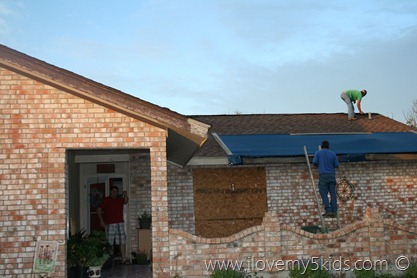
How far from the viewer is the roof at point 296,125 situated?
16.0m

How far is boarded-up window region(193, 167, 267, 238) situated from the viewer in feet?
46.2

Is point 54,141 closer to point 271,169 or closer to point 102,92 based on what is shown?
point 102,92

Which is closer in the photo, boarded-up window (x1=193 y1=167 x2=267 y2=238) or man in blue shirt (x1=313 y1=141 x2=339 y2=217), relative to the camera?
man in blue shirt (x1=313 y1=141 x2=339 y2=217)

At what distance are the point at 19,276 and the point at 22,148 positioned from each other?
2.24 m

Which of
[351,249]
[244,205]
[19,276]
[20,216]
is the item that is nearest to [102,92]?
[20,216]

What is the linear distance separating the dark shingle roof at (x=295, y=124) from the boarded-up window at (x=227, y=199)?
117 centimetres

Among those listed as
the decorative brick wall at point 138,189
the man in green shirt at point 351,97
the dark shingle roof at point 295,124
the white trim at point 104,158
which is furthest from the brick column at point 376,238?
the man in green shirt at point 351,97

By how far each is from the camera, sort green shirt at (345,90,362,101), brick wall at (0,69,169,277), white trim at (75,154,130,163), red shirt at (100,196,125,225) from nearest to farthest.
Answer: brick wall at (0,69,169,277) → red shirt at (100,196,125,225) → white trim at (75,154,130,163) → green shirt at (345,90,362,101)

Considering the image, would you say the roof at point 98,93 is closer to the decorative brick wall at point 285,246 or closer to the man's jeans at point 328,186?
the decorative brick wall at point 285,246

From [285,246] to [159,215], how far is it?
2.40 metres

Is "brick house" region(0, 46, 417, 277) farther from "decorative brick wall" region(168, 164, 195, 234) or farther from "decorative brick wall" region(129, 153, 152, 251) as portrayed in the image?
"decorative brick wall" region(129, 153, 152, 251)

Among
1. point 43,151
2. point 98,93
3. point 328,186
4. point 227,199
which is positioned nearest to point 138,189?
point 227,199

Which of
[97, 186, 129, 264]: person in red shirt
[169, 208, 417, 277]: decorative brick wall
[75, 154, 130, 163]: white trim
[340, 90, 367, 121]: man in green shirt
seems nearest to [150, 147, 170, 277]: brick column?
[169, 208, 417, 277]: decorative brick wall

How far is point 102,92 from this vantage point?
927cm
